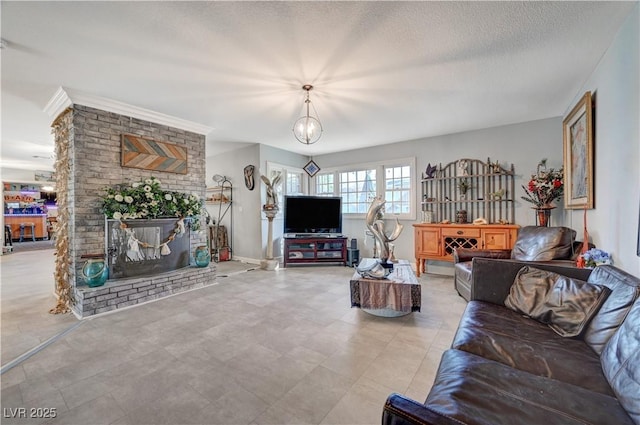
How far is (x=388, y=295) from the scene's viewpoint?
107 inches

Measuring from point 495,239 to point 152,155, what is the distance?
17.2 feet

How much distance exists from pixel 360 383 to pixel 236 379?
0.86 meters

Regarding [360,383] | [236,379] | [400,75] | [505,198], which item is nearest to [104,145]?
[236,379]

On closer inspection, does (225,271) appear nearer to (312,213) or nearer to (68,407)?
(312,213)

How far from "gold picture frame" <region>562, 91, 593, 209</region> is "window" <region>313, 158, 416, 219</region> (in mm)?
2282

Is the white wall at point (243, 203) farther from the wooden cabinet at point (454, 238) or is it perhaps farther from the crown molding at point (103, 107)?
the wooden cabinet at point (454, 238)

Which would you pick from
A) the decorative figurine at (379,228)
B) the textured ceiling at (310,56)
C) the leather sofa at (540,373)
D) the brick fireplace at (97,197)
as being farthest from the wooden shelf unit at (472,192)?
the brick fireplace at (97,197)

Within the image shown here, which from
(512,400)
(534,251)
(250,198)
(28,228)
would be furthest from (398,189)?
(28,228)

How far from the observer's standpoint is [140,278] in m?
3.50

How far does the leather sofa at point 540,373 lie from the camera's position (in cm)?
94

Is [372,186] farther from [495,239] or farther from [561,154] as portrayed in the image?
→ [561,154]

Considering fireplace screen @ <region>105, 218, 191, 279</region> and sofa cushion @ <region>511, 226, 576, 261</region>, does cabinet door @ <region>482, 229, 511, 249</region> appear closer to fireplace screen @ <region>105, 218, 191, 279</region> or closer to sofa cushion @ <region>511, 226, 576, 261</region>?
sofa cushion @ <region>511, 226, 576, 261</region>

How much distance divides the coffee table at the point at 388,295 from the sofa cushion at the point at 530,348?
30.7 inches

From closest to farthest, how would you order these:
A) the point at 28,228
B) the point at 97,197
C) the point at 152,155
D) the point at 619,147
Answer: the point at 619,147 → the point at 97,197 → the point at 152,155 → the point at 28,228
